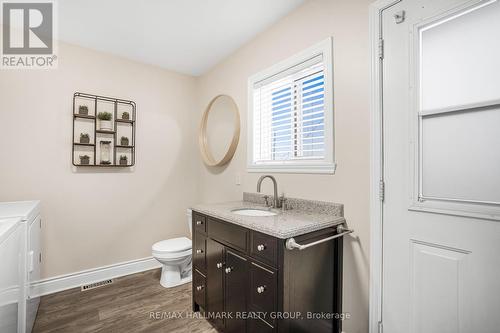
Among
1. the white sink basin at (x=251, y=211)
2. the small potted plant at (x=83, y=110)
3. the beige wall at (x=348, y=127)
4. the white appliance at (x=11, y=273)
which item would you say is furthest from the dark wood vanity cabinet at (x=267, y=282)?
the small potted plant at (x=83, y=110)

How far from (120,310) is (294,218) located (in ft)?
5.62

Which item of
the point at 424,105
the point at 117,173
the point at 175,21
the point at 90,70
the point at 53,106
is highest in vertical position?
the point at 175,21

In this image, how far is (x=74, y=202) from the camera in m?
2.39

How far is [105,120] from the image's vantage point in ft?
8.25

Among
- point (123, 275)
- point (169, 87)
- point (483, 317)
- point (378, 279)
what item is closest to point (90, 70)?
point (169, 87)

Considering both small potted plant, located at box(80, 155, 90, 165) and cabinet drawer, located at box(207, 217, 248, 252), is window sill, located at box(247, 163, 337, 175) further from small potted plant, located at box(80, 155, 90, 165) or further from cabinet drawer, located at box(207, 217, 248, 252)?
small potted plant, located at box(80, 155, 90, 165)

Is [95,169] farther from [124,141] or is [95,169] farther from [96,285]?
[96,285]

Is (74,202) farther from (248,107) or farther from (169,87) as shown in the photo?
(248,107)

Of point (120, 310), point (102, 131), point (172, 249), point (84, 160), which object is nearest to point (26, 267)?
point (120, 310)

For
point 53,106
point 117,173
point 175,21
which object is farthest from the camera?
point 117,173

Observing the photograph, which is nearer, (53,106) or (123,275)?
(53,106)

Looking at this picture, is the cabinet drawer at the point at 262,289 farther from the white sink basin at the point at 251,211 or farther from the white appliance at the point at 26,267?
the white appliance at the point at 26,267

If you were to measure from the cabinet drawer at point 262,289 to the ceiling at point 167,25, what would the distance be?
1942mm

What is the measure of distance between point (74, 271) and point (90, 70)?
213 cm
